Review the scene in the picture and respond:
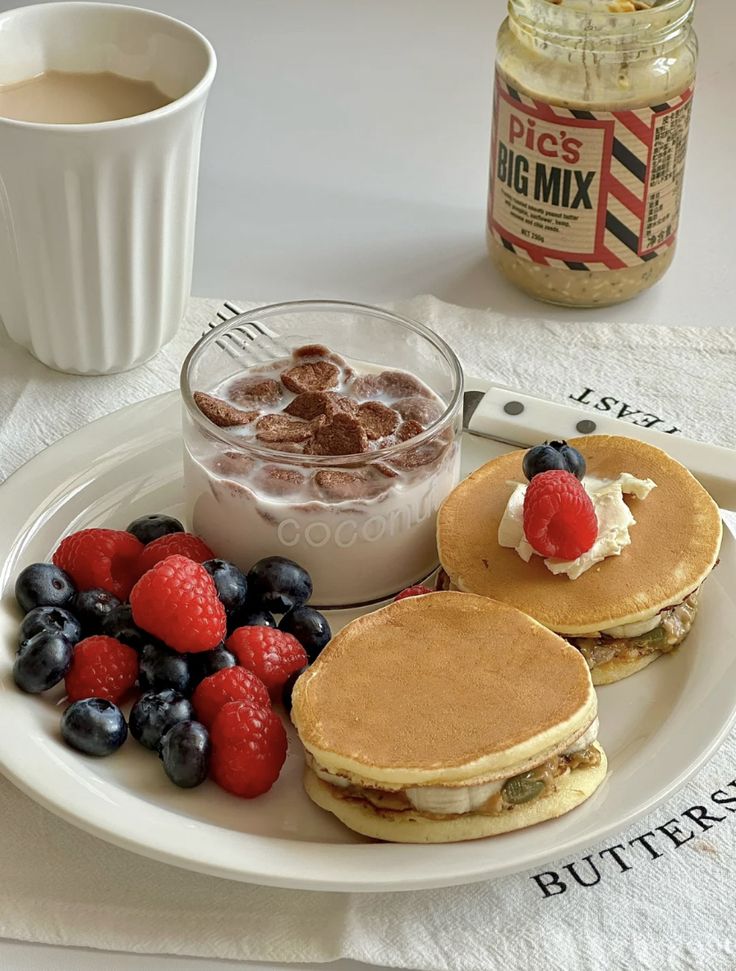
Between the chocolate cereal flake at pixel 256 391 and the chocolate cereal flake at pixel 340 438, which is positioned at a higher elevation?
the chocolate cereal flake at pixel 340 438

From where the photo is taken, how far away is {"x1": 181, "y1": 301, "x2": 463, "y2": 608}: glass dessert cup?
184 centimetres

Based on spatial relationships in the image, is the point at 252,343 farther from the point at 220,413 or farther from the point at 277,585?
the point at 277,585

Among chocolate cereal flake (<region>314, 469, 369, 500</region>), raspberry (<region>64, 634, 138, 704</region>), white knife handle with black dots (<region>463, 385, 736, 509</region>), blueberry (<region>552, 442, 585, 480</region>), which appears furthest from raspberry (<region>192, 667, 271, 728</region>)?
white knife handle with black dots (<region>463, 385, 736, 509</region>)

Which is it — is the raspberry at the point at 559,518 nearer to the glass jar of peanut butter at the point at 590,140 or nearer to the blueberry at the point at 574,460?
the blueberry at the point at 574,460

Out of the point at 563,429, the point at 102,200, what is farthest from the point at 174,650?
the point at 102,200

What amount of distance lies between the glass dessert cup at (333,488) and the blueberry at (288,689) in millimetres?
243

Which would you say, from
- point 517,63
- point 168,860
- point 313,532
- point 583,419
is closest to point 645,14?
point 517,63

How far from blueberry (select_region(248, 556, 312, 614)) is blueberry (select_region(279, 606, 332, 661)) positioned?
3cm

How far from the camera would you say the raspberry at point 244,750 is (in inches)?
61.2

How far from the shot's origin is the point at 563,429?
209 centimetres

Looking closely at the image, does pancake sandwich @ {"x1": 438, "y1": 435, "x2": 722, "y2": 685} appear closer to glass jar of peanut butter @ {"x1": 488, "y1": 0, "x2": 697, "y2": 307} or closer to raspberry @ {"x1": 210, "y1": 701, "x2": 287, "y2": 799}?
raspberry @ {"x1": 210, "y1": 701, "x2": 287, "y2": 799}

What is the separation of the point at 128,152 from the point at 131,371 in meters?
0.45

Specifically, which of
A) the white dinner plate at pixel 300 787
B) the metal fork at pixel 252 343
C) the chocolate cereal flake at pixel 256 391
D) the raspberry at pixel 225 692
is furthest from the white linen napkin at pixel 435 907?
the metal fork at pixel 252 343

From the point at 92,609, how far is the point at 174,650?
A: 0.16 meters
